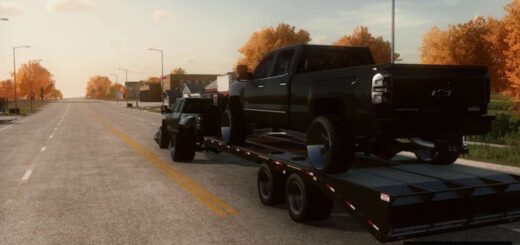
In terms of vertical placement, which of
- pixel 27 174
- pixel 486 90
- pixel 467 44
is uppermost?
pixel 467 44

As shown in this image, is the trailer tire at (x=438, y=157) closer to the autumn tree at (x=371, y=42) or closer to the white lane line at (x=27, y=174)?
the white lane line at (x=27, y=174)

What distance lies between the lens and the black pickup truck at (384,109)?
5145 millimetres

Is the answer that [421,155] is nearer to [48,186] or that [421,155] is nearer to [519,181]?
[519,181]

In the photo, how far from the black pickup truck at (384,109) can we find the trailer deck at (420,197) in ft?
1.15

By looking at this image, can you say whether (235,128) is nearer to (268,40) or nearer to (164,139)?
(164,139)

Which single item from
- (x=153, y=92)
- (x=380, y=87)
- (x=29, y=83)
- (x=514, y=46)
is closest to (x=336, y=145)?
(x=380, y=87)

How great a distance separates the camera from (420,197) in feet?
14.8

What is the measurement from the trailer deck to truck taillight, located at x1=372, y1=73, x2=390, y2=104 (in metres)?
0.93

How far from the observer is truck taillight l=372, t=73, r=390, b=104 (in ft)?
16.6

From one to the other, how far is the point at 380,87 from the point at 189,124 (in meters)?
7.22

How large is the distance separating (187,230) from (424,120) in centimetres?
331

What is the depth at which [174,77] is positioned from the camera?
399 feet

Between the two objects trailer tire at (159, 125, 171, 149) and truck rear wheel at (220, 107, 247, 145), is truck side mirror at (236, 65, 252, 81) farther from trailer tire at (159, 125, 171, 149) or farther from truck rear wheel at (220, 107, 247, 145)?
trailer tire at (159, 125, 171, 149)

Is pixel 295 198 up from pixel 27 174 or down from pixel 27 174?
up
